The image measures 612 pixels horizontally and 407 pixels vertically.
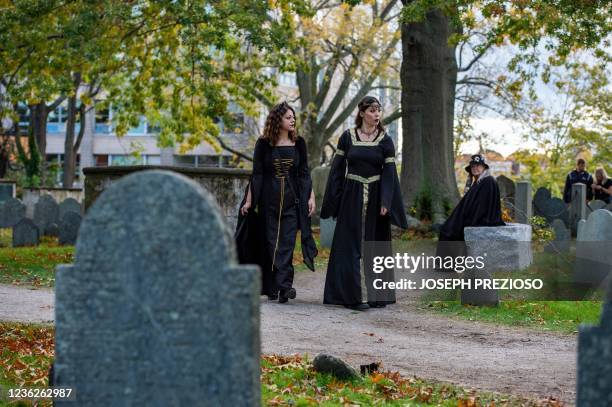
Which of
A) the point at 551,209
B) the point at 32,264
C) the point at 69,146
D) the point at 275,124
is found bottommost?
the point at 32,264

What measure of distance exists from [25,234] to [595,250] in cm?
1186

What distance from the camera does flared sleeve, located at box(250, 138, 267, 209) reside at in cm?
1135

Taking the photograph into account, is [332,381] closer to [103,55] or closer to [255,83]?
[103,55]

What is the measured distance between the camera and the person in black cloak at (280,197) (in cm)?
1122

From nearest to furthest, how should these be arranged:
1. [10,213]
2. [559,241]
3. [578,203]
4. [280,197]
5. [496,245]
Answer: [280,197], [496,245], [559,241], [578,203], [10,213]

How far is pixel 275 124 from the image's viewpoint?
11.2m

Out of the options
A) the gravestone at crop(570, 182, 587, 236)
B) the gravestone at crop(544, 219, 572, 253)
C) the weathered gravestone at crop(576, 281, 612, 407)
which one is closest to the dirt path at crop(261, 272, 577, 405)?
the weathered gravestone at crop(576, 281, 612, 407)

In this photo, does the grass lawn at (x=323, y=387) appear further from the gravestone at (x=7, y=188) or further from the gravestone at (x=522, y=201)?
the gravestone at (x=7, y=188)

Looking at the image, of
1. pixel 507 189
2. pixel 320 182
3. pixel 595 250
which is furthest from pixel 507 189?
pixel 595 250

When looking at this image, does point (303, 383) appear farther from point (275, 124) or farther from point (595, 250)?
point (595, 250)

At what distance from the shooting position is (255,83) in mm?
20828

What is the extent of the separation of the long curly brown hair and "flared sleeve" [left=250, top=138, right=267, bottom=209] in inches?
4.2

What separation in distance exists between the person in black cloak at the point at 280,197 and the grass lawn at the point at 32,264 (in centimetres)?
355

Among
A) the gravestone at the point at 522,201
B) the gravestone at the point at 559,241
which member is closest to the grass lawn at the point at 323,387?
the gravestone at the point at 559,241
